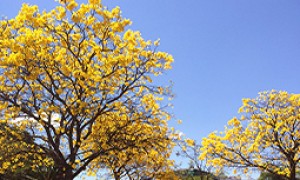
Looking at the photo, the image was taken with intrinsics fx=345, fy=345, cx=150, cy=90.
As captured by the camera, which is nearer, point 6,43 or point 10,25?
point 6,43

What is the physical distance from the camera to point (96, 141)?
464 inches

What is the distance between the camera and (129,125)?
1220cm

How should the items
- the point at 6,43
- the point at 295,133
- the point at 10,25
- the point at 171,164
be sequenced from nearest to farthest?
the point at 6,43 → the point at 10,25 → the point at 171,164 → the point at 295,133

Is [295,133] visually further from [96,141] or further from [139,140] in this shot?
[96,141]

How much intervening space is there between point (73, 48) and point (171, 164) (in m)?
6.69

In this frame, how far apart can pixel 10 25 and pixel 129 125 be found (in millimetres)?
5232

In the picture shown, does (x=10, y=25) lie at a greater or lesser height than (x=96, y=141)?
greater

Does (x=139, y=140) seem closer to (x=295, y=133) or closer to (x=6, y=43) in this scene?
(x=6, y=43)

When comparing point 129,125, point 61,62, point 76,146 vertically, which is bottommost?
point 76,146

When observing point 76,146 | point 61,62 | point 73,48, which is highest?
point 73,48

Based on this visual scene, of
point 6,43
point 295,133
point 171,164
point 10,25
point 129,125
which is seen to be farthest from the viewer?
point 295,133

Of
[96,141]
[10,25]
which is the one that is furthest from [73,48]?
[96,141]

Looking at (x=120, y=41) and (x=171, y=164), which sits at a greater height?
(x=120, y=41)

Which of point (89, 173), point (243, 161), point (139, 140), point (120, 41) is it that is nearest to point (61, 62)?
point (120, 41)
